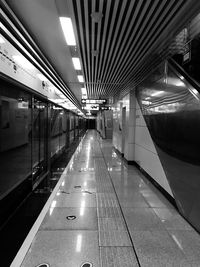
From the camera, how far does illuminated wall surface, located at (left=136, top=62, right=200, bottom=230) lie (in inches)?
101

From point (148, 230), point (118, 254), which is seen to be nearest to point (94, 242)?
point (118, 254)

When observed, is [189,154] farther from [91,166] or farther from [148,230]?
[91,166]

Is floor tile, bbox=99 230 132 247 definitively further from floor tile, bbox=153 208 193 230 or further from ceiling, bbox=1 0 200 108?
ceiling, bbox=1 0 200 108

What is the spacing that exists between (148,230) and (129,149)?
170 inches

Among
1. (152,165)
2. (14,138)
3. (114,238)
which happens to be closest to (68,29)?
(114,238)

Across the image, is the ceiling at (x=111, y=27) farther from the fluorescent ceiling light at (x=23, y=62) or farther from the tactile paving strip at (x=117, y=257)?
the tactile paving strip at (x=117, y=257)

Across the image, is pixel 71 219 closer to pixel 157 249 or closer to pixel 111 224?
pixel 111 224

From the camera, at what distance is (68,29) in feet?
9.09

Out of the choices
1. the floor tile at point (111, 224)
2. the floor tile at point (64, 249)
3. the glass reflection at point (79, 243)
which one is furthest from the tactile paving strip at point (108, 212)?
the glass reflection at point (79, 243)

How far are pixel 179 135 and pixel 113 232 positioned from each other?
5.74ft

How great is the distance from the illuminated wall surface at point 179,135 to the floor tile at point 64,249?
1477mm

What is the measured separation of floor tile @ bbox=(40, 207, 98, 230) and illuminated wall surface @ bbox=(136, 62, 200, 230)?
1.43 meters

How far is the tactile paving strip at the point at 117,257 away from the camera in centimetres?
203

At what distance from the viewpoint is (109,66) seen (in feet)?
14.5
